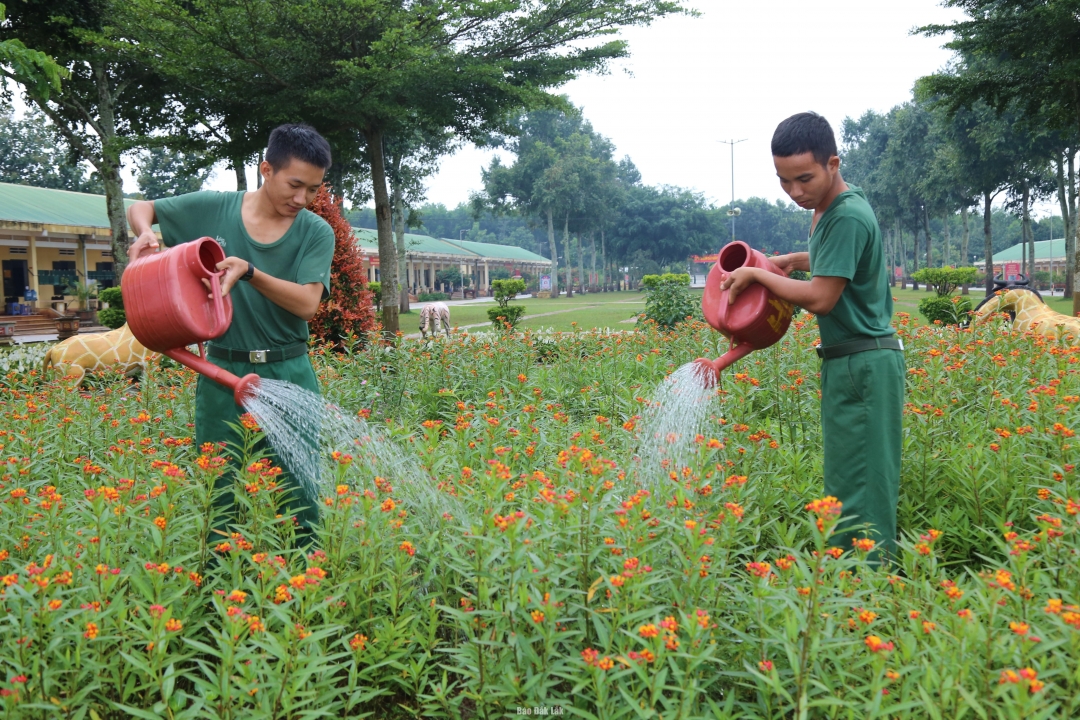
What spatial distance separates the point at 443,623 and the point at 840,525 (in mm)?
1378

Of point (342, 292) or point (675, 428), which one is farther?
point (342, 292)

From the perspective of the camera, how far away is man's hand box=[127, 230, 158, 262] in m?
2.53

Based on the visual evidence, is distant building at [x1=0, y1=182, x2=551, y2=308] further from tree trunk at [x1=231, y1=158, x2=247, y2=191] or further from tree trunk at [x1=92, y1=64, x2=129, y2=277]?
tree trunk at [x1=92, y1=64, x2=129, y2=277]

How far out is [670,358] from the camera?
6.43 meters

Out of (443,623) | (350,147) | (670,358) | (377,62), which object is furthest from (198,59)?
(443,623)

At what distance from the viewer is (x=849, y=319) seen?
248 cm

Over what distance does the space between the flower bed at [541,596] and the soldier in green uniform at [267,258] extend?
25 centimetres

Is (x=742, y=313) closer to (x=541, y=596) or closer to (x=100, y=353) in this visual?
(x=541, y=596)

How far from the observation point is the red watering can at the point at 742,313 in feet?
8.51

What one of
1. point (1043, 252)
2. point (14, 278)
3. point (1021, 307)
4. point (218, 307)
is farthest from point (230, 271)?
point (1043, 252)

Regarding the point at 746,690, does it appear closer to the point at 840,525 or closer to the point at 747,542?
the point at 840,525

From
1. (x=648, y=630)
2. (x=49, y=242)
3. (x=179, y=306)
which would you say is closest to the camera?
(x=648, y=630)

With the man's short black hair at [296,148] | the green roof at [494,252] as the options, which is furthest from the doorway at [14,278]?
the green roof at [494,252]

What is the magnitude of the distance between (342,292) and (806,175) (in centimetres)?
765
